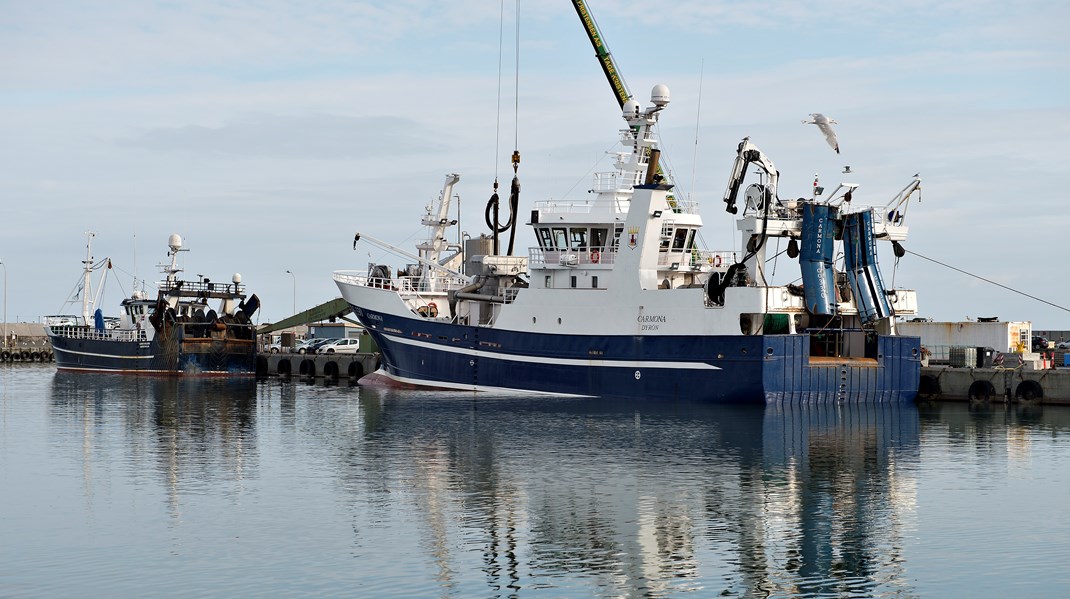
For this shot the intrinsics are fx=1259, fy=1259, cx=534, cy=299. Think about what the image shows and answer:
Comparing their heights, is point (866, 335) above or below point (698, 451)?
above

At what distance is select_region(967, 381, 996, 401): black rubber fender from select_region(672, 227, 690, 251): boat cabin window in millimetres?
12408

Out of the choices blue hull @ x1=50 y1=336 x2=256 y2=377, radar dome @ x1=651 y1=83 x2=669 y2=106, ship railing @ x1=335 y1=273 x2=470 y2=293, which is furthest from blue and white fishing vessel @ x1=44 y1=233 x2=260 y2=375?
radar dome @ x1=651 y1=83 x2=669 y2=106

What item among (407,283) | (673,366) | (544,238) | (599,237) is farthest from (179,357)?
(673,366)

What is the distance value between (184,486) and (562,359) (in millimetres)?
21776

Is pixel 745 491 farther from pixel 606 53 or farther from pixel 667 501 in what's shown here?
pixel 606 53

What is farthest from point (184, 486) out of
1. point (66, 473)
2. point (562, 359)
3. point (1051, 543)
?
point (562, 359)

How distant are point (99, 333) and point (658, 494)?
5956 centimetres

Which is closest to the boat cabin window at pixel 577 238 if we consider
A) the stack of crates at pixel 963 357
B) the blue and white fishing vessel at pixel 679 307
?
the blue and white fishing vessel at pixel 679 307

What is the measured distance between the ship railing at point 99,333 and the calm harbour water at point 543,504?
31.0 meters

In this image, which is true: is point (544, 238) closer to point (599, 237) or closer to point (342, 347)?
point (599, 237)

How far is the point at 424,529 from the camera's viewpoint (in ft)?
75.3

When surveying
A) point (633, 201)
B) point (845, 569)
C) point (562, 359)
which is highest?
point (633, 201)

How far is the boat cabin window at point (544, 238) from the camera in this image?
48.9 meters

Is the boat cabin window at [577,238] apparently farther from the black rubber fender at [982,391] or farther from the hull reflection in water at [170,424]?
the black rubber fender at [982,391]
